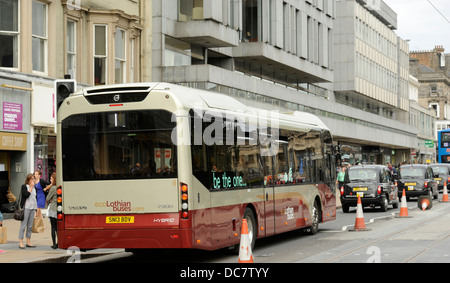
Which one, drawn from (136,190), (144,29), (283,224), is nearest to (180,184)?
(136,190)

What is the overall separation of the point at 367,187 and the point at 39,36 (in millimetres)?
12976

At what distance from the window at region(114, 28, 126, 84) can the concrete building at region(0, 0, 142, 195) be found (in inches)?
1.0

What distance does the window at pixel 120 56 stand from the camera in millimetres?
31370

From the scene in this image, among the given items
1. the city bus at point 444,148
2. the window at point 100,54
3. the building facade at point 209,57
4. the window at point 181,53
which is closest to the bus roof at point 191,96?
the building facade at point 209,57

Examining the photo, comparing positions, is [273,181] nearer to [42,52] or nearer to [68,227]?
[68,227]

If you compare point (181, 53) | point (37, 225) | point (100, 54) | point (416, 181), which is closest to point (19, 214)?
point (37, 225)

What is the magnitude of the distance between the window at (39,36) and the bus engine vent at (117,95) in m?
13.2

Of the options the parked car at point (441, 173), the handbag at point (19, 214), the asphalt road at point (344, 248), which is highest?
the parked car at point (441, 173)

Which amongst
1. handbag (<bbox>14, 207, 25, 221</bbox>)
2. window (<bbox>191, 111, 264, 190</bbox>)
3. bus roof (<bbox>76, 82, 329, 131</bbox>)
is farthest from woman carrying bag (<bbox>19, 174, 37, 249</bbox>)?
window (<bbox>191, 111, 264, 190</bbox>)

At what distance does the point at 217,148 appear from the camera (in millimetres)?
14758

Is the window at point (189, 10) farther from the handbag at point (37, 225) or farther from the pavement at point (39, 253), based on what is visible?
the handbag at point (37, 225)

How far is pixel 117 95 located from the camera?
13891 millimetres

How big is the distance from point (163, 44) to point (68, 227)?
26.0 metres
